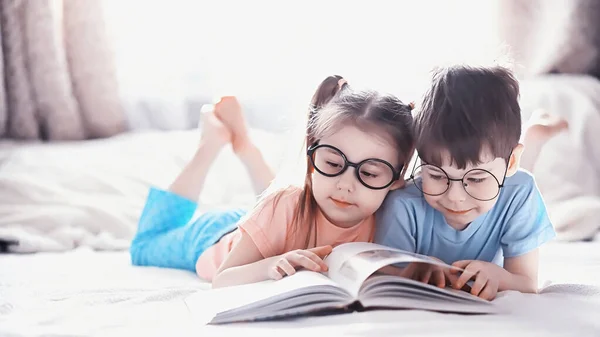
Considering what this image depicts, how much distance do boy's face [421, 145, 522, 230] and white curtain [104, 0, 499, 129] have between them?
1.25 m

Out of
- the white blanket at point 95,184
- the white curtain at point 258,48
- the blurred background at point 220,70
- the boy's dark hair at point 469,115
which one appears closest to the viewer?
the boy's dark hair at point 469,115

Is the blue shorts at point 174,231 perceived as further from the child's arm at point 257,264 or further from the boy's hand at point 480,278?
the boy's hand at point 480,278

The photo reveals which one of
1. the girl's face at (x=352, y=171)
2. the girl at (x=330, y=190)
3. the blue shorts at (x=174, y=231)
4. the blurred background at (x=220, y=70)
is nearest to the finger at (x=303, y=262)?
the girl at (x=330, y=190)

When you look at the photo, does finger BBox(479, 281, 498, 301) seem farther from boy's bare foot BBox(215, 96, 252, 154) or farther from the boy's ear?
boy's bare foot BBox(215, 96, 252, 154)

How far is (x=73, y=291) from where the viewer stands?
48.4 inches

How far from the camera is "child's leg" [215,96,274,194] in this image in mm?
1663

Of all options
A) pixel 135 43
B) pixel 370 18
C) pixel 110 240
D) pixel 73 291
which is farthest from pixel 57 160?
pixel 370 18

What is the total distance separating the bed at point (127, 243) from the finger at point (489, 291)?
4 cm

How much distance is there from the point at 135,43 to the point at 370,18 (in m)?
0.77

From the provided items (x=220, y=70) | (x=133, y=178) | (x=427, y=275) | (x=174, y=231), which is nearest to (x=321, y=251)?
(x=427, y=275)

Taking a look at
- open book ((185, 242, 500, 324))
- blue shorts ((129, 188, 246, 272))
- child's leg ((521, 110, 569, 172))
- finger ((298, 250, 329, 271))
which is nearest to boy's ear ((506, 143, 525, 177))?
open book ((185, 242, 500, 324))

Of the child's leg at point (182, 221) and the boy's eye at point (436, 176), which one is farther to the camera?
the child's leg at point (182, 221)

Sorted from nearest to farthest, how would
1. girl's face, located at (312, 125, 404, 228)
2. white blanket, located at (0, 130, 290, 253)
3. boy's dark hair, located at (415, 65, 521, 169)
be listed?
boy's dark hair, located at (415, 65, 521, 169) < girl's face, located at (312, 125, 404, 228) < white blanket, located at (0, 130, 290, 253)

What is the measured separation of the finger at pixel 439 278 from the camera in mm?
1059
